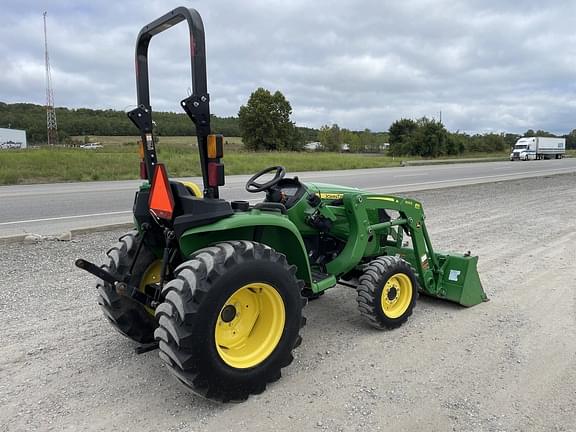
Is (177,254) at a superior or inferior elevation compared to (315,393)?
superior

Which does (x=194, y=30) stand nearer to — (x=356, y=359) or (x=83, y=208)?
(x=356, y=359)

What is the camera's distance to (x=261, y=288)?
9.94ft

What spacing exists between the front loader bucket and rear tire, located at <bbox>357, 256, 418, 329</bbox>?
1.93 feet

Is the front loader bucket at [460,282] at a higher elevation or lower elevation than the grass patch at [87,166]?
lower

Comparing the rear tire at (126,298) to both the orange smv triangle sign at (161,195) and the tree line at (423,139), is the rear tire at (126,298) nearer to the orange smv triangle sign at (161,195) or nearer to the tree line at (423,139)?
the orange smv triangle sign at (161,195)

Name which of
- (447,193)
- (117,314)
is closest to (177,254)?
(117,314)

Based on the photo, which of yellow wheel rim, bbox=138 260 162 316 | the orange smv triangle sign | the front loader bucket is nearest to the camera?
the orange smv triangle sign

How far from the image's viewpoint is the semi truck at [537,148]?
144 feet

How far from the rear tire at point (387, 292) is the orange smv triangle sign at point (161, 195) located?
5.96ft

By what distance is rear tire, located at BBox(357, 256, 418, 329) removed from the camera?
3.93 m

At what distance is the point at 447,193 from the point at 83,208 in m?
9.69

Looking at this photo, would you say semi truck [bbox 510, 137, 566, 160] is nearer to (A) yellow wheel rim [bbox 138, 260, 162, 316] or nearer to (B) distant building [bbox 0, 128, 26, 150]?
(A) yellow wheel rim [bbox 138, 260, 162, 316]

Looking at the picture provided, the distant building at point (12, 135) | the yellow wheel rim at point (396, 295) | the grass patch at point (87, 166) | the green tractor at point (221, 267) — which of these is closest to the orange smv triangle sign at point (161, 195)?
the green tractor at point (221, 267)

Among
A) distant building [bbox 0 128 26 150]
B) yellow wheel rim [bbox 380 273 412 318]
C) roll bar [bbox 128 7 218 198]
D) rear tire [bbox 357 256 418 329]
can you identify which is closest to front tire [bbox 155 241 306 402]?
roll bar [bbox 128 7 218 198]
